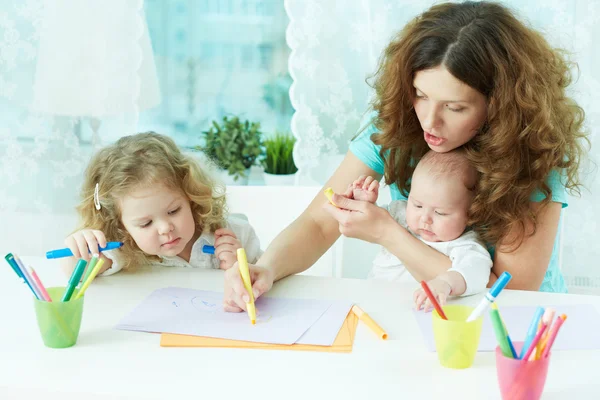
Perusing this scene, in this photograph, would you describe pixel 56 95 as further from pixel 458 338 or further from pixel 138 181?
pixel 458 338

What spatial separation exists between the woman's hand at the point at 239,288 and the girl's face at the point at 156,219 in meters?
0.27

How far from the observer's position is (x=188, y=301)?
1.21 metres

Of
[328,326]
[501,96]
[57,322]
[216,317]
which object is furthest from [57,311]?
[501,96]

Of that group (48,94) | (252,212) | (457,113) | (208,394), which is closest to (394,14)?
(252,212)

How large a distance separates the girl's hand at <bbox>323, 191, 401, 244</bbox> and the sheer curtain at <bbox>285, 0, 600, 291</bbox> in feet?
3.00

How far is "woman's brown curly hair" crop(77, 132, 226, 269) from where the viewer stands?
4.83 feet

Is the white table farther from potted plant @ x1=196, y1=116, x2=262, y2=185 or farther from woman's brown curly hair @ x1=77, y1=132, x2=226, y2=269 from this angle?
potted plant @ x1=196, y1=116, x2=262, y2=185

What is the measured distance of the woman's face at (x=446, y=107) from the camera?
1298 mm

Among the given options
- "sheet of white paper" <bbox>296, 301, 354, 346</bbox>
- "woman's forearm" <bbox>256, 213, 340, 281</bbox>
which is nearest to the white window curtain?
"woman's forearm" <bbox>256, 213, 340, 281</bbox>

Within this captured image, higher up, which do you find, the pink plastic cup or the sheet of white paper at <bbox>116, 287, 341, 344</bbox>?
the pink plastic cup

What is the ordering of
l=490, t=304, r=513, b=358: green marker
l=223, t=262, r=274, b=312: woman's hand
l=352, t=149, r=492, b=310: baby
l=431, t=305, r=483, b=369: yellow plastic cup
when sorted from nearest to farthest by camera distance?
l=490, t=304, r=513, b=358: green marker, l=431, t=305, r=483, b=369: yellow plastic cup, l=223, t=262, r=274, b=312: woman's hand, l=352, t=149, r=492, b=310: baby

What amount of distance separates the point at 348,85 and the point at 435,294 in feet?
4.08

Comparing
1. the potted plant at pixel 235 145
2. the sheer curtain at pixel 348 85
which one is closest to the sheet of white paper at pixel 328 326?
the sheer curtain at pixel 348 85

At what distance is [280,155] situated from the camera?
353cm
